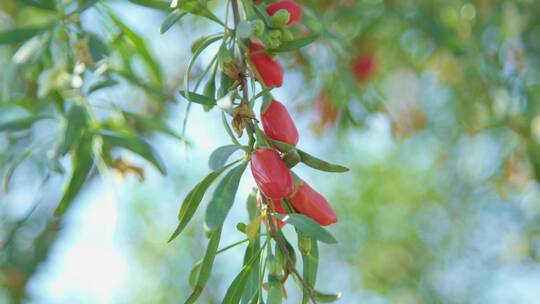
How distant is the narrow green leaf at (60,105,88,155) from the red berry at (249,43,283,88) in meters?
0.30

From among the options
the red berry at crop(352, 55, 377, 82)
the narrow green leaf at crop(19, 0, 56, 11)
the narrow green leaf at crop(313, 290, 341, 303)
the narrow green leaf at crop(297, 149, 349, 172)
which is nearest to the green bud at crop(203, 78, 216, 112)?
the narrow green leaf at crop(297, 149, 349, 172)

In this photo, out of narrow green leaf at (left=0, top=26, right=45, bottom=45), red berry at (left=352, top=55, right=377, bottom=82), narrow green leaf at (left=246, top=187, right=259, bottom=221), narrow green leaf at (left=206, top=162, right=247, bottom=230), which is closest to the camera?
narrow green leaf at (left=206, top=162, right=247, bottom=230)

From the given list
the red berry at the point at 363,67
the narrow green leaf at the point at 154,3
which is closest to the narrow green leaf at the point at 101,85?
the narrow green leaf at the point at 154,3

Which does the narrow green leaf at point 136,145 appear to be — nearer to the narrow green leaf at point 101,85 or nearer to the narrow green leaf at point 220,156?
the narrow green leaf at point 101,85

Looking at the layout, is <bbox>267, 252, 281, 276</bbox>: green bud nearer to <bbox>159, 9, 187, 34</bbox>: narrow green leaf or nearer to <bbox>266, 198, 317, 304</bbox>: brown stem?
<bbox>266, 198, 317, 304</bbox>: brown stem

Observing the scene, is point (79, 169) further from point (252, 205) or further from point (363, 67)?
point (363, 67)

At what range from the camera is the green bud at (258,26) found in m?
0.79

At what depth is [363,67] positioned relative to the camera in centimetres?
180

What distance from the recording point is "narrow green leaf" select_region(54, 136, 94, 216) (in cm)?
A: 104

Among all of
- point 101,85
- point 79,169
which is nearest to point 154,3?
point 101,85

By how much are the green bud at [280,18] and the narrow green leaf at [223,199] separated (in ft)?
0.54

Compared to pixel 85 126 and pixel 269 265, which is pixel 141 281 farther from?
pixel 269 265

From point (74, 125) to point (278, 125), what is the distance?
1.28ft

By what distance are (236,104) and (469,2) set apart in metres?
1.22
